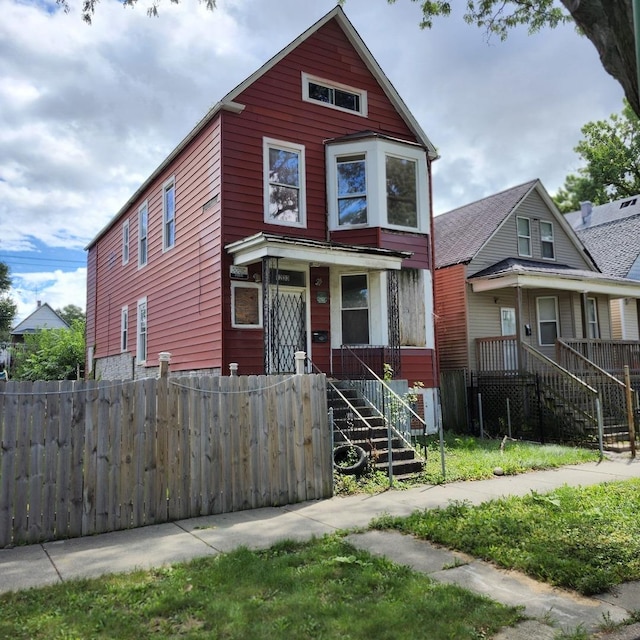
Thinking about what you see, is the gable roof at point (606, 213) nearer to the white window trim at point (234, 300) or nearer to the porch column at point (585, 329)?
the porch column at point (585, 329)

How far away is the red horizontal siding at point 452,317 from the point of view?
18.8 meters

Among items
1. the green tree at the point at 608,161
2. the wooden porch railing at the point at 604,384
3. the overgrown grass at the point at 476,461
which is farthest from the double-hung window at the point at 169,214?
the green tree at the point at 608,161

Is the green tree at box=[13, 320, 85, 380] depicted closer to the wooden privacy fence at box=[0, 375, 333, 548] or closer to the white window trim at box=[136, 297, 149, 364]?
the white window trim at box=[136, 297, 149, 364]

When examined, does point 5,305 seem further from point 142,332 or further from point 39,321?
point 142,332

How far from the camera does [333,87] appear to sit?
15117mm

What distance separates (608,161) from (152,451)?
44783 millimetres

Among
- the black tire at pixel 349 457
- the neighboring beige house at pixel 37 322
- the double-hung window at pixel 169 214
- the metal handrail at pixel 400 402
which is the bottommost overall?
the black tire at pixel 349 457

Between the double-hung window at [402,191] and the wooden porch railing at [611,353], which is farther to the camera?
the wooden porch railing at [611,353]

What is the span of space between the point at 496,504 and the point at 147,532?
4193 mm

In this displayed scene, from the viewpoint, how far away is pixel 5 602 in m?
4.27

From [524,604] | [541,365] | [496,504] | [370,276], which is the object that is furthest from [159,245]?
[524,604]

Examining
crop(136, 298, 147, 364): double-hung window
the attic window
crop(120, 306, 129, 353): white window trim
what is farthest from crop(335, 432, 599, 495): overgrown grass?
crop(120, 306, 129, 353): white window trim

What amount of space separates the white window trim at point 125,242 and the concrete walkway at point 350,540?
14.7 meters

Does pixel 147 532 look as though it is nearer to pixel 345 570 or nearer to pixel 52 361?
pixel 345 570
